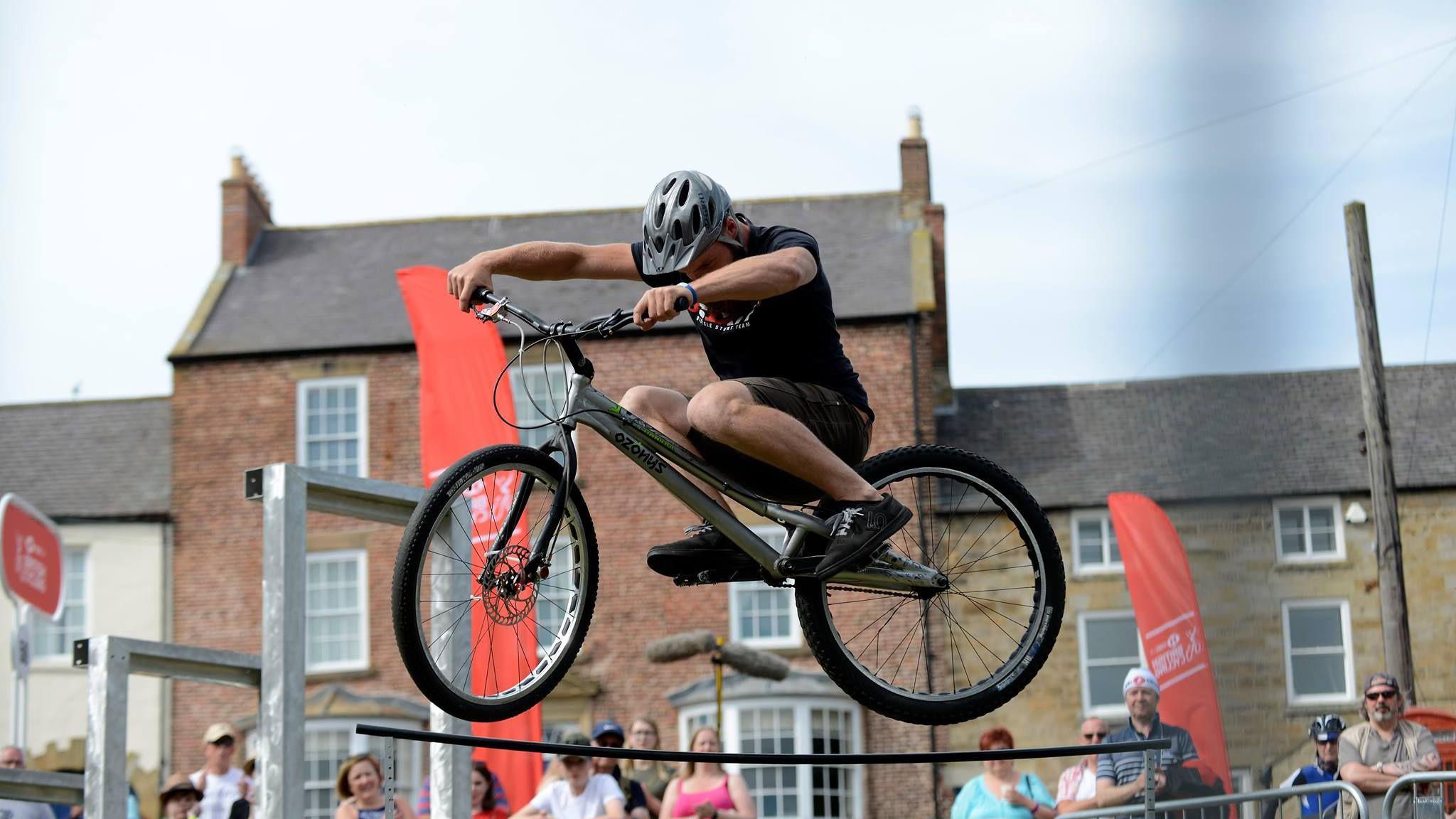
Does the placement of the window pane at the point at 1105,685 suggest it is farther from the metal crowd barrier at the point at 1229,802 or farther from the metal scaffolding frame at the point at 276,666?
the metal scaffolding frame at the point at 276,666

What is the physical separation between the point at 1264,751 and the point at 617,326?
29.2 ft

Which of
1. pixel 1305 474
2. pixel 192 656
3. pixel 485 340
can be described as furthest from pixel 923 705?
pixel 1305 474

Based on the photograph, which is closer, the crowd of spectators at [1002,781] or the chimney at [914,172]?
the crowd of spectators at [1002,781]

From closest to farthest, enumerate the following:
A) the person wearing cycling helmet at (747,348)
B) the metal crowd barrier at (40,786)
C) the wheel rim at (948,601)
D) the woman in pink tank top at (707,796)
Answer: the person wearing cycling helmet at (747,348)
the wheel rim at (948,601)
the metal crowd barrier at (40,786)
the woman in pink tank top at (707,796)

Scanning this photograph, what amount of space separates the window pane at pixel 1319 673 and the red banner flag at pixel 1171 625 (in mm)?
5493

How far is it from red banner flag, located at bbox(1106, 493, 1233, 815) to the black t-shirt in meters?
6.52

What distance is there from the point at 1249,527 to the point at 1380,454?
6663 millimetres

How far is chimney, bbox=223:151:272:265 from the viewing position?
29.9 m

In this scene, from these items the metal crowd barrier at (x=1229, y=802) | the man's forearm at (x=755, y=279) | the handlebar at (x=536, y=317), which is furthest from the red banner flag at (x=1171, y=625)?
the handlebar at (x=536, y=317)

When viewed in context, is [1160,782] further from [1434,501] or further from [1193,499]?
[1434,501]

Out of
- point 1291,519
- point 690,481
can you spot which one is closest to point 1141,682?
point 690,481

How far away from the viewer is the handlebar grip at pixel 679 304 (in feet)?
14.9

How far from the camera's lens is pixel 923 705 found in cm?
511

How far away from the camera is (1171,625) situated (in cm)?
1205
